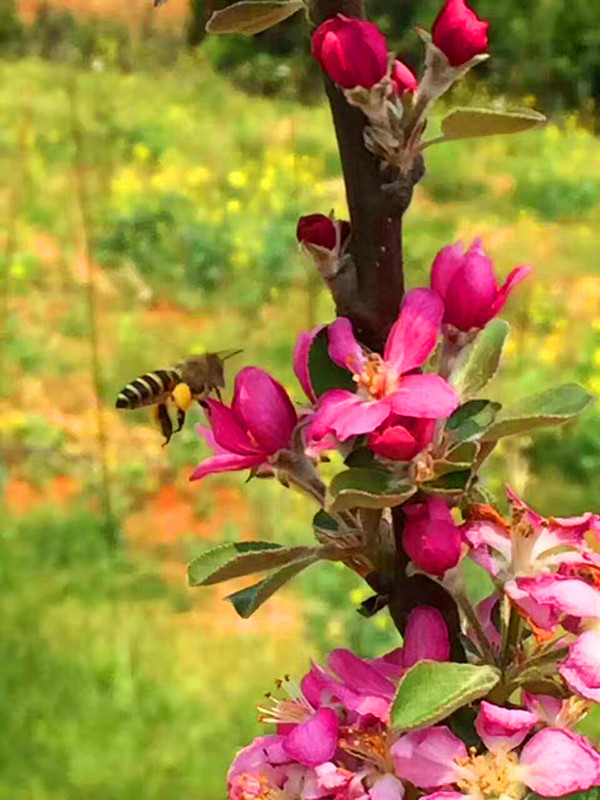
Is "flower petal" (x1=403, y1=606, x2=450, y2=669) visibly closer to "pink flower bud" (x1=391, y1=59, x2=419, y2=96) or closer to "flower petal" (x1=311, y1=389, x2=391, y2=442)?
"flower petal" (x1=311, y1=389, x2=391, y2=442)

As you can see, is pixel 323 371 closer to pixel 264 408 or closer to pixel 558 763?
pixel 264 408

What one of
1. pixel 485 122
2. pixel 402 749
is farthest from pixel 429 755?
pixel 485 122

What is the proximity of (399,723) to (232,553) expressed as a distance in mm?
117

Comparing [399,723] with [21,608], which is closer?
[399,723]

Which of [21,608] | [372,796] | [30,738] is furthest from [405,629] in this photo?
[21,608]

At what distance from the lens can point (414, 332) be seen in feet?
1.54

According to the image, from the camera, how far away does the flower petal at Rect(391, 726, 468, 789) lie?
17.8 inches

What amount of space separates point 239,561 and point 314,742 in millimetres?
74

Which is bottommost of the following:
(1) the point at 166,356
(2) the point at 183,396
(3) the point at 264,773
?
(1) the point at 166,356

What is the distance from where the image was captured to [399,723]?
16.8 inches

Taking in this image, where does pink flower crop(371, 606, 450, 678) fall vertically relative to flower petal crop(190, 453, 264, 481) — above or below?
below

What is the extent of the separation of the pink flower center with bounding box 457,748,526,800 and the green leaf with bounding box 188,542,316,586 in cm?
10

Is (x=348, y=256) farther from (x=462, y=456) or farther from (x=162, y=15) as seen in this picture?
(x=162, y=15)

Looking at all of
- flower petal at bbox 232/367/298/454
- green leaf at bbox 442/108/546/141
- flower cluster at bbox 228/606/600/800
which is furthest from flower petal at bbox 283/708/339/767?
green leaf at bbox 442/108/546/141
